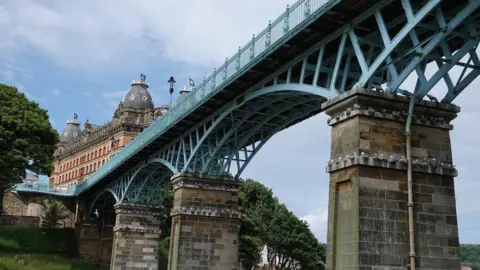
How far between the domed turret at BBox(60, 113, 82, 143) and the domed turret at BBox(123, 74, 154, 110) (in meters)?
29.1

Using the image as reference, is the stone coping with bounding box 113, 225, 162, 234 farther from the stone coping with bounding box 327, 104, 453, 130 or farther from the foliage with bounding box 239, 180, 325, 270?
the stone coping with bounding box 327, 104, 453, 130

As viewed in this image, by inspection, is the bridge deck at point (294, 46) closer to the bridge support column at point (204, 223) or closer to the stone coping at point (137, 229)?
the bridge support column at point (204, 223)

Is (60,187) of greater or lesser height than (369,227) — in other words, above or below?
above

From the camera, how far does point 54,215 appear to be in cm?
6153

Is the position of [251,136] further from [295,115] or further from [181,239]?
[181,239]

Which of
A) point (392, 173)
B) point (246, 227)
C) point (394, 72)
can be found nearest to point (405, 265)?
point (392, 173)

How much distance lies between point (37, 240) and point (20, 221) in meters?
4.65

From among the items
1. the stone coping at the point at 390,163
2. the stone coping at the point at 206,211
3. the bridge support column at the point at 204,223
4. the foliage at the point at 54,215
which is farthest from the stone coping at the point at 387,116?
the foliage at the point at 54,215

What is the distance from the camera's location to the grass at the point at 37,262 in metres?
44.8

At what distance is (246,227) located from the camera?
170 ft

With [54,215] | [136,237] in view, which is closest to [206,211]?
[136,237]

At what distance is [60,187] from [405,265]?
2196 inches

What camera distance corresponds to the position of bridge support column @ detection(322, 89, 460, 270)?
14375 millimetres

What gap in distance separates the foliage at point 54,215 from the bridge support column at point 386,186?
167 feet
